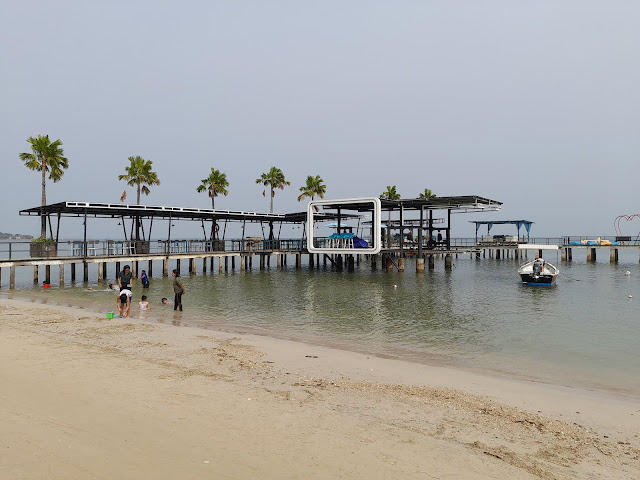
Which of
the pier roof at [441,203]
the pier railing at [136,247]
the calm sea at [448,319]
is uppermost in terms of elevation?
the pier roof at [441,203]

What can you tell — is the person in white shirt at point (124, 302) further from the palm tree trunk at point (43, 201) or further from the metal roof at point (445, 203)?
the metal roof at point (445, 203)

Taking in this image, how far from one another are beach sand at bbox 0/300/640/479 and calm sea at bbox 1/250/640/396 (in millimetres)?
2523

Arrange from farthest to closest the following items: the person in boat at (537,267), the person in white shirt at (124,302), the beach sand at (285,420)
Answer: the person in boat at (537,267) → the person in white shirt at (124,302) → the beach sand at (285,420)

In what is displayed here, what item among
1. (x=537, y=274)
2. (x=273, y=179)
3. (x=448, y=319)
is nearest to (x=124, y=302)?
(x=448, y=319)

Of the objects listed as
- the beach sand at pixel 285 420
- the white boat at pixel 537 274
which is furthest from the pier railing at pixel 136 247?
the white boat at pixel 537 274

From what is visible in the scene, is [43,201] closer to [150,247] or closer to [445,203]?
[150,247]

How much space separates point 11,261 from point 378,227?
84.2ft

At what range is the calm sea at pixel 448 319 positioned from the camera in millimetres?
11562

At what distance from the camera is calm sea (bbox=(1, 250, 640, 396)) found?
11562mm

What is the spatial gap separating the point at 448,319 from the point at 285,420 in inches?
548

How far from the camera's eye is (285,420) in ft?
19.1

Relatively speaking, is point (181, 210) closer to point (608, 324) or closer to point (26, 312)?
point (26, 312)

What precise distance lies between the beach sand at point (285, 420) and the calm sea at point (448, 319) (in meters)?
2.52

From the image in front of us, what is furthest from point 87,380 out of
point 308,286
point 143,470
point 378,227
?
point 378,227
